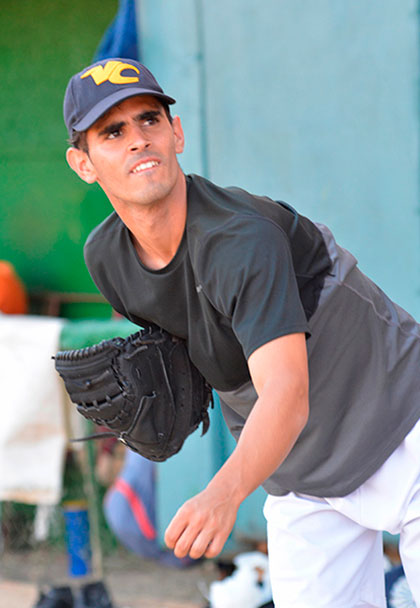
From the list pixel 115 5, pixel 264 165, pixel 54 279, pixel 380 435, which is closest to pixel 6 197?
pixel 54 279

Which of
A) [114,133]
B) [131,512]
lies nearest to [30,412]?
[131,512]

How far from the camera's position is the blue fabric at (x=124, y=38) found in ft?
14.4

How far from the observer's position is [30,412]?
438 centimetres

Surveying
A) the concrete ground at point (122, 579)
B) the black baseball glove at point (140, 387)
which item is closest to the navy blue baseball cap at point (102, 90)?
the black baseball glove at point (140, 387)

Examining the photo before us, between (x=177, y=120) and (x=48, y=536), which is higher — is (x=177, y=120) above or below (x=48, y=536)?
above

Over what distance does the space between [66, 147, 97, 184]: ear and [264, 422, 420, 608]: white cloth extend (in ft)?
3.58

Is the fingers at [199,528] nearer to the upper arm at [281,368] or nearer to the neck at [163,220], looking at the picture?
the upper arm at [281,368]

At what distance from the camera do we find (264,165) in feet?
13.5

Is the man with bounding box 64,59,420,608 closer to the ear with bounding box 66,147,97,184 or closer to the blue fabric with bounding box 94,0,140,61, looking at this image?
the ear with bounding box 66,147,97,184

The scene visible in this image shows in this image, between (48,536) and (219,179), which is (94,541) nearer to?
(48,536)

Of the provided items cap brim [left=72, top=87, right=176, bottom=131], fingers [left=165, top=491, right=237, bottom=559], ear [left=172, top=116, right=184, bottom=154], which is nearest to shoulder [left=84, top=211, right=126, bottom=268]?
ear [left=172, top=116, right=184, bottom=154]

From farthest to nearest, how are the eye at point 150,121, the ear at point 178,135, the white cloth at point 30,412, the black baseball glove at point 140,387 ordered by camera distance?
the white cloth at point 30,412, the black baseball glove at point 140,387, the ear at point 178,135, the eye at point 150,121

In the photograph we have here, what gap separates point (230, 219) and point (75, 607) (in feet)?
7.58

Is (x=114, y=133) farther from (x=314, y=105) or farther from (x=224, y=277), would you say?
(x=314, y=105)
